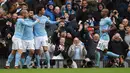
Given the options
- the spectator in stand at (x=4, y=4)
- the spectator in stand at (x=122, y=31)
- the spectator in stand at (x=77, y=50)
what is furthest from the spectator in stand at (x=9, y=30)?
the spectator in stand at (x=122, y=31)

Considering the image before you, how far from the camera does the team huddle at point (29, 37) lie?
16172mm

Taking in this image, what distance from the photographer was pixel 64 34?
683 inches

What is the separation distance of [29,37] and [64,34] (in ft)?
4.72

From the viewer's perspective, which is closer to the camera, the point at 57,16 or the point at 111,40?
the point at 111,40

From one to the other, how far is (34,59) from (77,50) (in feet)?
4.68

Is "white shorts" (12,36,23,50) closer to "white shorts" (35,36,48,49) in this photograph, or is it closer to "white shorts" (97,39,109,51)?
"white shorts" (35,36,48,49)

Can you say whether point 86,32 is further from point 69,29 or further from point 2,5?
point 2,5

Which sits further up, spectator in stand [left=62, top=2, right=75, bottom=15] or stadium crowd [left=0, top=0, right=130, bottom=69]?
spectator in stand [left=62, top=2, right=75, bottom=15]

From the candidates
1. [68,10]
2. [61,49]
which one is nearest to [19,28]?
[61,49]

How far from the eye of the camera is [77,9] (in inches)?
758

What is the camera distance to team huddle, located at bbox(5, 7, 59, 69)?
16.2 meters

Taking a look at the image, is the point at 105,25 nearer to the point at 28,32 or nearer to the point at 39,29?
the point at 39,29

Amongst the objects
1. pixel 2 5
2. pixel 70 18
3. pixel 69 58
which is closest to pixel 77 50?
pixel 69 58

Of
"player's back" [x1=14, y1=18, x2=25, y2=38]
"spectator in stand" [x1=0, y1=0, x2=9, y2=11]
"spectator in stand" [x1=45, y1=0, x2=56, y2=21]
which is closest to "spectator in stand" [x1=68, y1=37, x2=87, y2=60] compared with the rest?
"player's back" [x1=14, y1=18, x2=25, y2=38]
